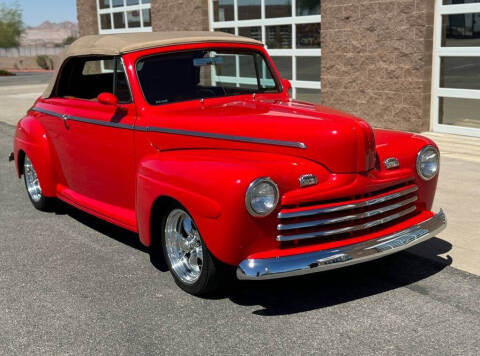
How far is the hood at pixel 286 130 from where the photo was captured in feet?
12.6

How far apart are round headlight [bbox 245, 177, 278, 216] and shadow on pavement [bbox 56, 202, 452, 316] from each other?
676 millimetres

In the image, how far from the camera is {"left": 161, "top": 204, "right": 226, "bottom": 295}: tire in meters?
3.80

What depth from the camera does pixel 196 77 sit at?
16.0ft

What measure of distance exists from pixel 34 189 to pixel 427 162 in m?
4.10

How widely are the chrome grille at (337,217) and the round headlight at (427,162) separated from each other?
1.10ft

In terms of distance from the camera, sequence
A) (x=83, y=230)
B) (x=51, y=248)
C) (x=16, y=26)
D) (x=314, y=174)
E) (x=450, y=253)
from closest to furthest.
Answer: (x=314, y=174), (x=450, y=253), (x=51, y=248), (x=83, y=230), (x=16, y=26)

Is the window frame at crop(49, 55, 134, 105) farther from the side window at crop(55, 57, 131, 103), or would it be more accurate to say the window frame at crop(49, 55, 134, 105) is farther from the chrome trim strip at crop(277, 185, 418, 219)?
the chrome trim strip at crop(277, 185, 418, 219)

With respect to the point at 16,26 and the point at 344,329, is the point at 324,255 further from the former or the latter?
the point at 16,26

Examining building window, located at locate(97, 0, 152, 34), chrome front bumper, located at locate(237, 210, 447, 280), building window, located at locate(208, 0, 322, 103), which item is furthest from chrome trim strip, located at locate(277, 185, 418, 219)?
building window, located at locate(97, 0, 152, 34)

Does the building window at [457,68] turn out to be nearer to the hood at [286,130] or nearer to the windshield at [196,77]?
the windshield at [196,77]

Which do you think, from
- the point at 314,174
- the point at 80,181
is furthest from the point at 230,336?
the point at 80,181

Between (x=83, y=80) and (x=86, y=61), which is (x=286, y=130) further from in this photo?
(x=83, y=80)

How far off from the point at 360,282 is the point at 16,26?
7892 centimetres

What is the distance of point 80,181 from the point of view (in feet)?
17.9
